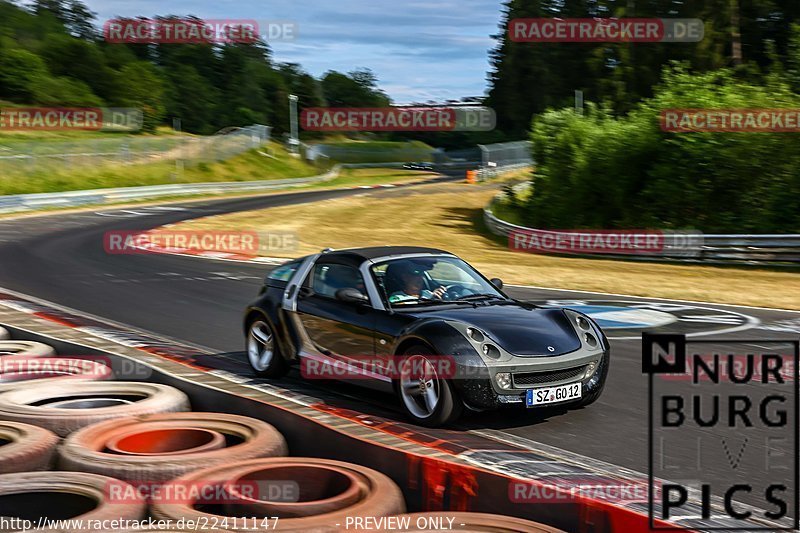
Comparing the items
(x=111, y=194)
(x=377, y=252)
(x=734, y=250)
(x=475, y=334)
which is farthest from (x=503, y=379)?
(x=111, y=194)

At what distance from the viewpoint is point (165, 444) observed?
6.48 meters

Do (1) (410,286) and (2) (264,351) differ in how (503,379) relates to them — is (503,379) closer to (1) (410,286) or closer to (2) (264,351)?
(1) (410,286)

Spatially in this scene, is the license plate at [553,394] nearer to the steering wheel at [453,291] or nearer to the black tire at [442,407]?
the black tire at [442,407]

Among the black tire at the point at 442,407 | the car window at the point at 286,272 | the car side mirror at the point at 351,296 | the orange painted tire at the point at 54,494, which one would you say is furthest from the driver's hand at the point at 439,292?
the orange painted tire at the point at 54,494

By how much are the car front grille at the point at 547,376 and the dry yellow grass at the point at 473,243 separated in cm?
957

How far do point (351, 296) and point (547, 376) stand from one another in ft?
6.34

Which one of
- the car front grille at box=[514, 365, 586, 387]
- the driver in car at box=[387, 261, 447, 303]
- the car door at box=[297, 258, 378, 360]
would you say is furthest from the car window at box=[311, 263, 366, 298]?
the car front grille at box=[514, 365, 586, 387]

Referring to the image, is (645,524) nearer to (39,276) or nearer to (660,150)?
(39,276)

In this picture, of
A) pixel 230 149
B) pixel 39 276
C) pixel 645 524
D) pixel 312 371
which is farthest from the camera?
pixel 230 149

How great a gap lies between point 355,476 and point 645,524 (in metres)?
1.73

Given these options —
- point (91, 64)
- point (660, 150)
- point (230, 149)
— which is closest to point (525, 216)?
point (660, 150)

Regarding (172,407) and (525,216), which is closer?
(172,407)

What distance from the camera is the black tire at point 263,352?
9375mm

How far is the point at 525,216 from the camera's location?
35969 mm
